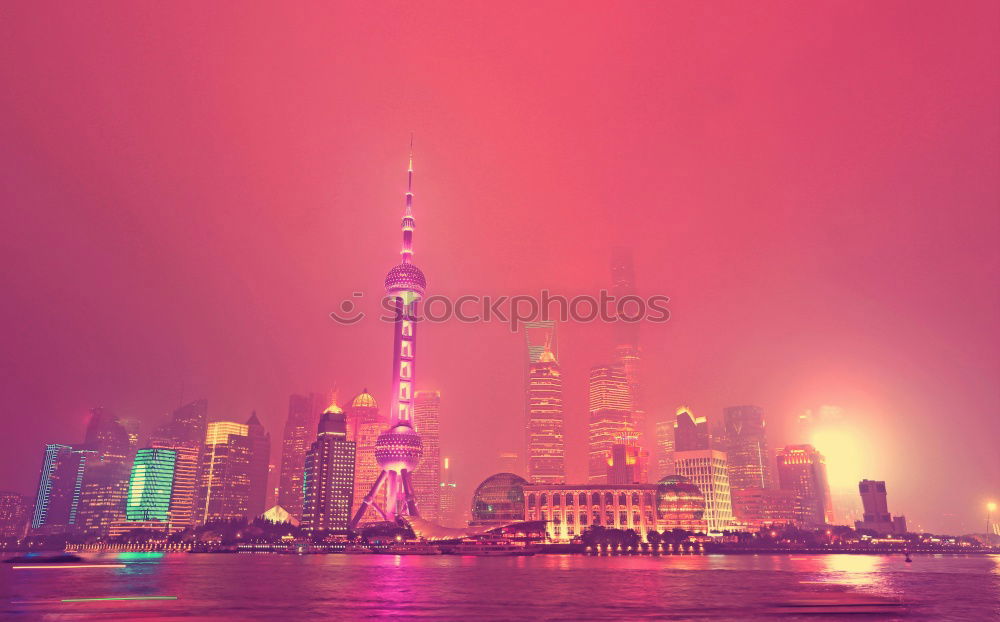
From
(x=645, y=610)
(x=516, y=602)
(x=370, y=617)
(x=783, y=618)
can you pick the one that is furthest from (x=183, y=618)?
(x=783, y=618)

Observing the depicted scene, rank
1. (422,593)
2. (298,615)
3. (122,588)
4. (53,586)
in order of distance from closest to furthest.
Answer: (298,615)
(422,593)
(122,588)
(53,586)

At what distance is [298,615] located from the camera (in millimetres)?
59062

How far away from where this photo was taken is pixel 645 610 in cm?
6097

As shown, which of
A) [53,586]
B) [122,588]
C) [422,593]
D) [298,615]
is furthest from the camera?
[53,586]

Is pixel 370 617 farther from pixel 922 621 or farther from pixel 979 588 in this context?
pixel 979 588

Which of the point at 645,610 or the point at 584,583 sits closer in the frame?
the point at 645,610

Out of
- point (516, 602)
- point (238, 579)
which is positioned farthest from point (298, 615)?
point (238, 579)

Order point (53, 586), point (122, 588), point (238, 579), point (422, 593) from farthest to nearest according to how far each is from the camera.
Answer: point (238, 579) < point (53, 586) < point (122, 588) < point (422, 593)

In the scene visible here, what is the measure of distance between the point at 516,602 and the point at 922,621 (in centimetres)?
3423

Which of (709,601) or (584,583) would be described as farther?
(584,583)

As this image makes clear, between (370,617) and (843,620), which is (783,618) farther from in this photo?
(370,617)

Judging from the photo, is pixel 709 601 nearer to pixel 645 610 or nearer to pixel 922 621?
pixel 645 610

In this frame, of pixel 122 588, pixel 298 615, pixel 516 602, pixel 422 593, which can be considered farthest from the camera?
pixel 122 588

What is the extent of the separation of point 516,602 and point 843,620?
28744 mm
